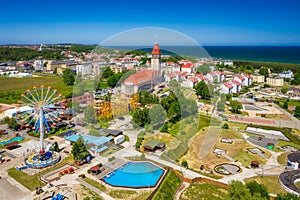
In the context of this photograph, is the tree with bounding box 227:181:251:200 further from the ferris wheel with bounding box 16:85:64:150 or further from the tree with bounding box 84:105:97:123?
the tree with bounding box 84:105:97:123

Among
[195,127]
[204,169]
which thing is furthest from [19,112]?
[204,169]

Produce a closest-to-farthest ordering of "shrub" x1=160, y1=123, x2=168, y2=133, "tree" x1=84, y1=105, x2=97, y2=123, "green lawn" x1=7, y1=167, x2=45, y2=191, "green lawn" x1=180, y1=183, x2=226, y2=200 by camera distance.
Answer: "green lawn" x1=180, y1=183, x2=226, y2=200 → "green lawn" x1=7, y1=167, x2=45, y2=191 → "shrub" x1=160, y1=123, x2=168, y2=133 → "tree" x1=84, y1=105, x2=97, y2=123

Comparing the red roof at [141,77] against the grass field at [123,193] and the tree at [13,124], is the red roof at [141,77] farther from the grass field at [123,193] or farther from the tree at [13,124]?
the grass field at [123,193]

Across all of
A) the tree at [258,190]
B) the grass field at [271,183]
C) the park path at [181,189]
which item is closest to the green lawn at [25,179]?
the park path at [181,189]

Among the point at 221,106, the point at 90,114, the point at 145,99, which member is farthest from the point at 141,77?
the point at 221,106

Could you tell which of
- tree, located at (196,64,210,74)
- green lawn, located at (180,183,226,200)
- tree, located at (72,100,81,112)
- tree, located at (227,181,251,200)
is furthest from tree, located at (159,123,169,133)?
tree, located at (196,64,210,74)

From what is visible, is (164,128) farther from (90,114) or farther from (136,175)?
(136,175)

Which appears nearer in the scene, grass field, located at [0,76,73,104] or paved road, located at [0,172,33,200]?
paved road, located at [0,172,33,200]
